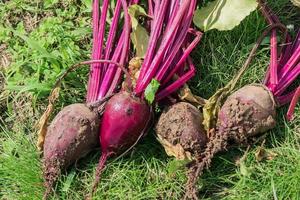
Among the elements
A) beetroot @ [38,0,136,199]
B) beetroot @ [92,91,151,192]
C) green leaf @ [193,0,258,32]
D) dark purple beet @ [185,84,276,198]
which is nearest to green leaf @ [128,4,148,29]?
beetroot @ [38,0,136,199]

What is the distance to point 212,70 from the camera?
3.48 meters

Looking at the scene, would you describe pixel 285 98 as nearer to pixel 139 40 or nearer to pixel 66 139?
pixel 139 40

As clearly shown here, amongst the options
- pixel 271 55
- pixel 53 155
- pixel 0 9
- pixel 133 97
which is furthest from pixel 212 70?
pixel 0 9

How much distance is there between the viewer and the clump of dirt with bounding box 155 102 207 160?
10.2 feet

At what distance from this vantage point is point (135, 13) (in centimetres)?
331

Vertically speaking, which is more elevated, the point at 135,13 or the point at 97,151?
the point at 135,13

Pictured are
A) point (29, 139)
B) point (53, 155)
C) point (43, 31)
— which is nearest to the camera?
point (53, 155)

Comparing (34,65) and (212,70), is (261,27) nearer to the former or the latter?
(212,70)

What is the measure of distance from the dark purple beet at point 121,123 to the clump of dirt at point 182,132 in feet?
0.41

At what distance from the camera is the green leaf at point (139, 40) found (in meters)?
3.30

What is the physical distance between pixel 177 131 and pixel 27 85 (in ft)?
3.40

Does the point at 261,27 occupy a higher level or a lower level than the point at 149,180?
higher

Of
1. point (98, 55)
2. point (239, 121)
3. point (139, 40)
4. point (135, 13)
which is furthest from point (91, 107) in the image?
point (239, 121)

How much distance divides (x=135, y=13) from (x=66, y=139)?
88 cm
